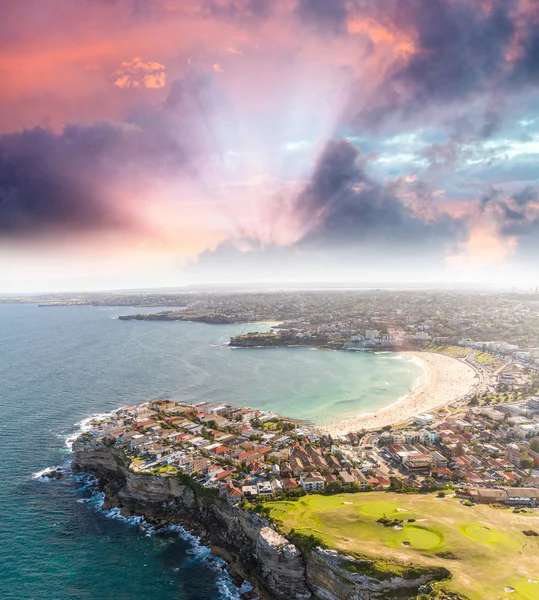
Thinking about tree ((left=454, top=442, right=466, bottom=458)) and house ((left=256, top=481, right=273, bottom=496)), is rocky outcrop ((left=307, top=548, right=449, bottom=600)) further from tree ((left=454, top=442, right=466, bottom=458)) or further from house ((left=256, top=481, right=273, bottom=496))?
tree ((left=454, top=442, right=466, bottom=458))

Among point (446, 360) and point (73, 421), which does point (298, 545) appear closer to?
point (73, 421)

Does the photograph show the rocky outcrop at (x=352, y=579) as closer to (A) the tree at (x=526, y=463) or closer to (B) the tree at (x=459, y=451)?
(B) the tree at (x=459, y=451)

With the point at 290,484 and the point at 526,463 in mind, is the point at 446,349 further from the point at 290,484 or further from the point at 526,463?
the point at 290,484

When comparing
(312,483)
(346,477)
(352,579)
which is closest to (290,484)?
(312,483)

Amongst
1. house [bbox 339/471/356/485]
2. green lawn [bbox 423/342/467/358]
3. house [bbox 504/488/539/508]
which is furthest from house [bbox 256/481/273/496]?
green lawn [bbox 423/342/467/358]

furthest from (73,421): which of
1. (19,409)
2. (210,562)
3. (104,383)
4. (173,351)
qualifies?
(173,351)

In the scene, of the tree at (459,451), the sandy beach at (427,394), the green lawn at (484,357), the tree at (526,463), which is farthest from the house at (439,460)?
the green lawn at (484,357)
